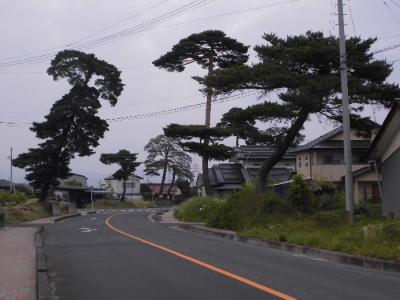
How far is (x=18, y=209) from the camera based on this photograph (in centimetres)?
4031

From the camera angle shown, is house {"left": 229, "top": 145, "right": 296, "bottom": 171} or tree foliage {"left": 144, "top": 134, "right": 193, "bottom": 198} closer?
house {"left": 229, "top": 145, "right": 296, "bottom": 171}

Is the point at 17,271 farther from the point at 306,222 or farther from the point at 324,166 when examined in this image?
the point at 324,166

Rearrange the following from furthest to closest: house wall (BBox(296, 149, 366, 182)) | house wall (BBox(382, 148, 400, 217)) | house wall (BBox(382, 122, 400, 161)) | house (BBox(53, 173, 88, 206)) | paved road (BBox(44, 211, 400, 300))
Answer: house (BBox(53, 173, 88, 206)), house wall (BBox(296, 149, 366, 182)), house wall (BBox(382, 148, 400, 217)), house wall (BBox(382, 122, 400, 161)), paved road (BBox(44, 211, 400, 300))

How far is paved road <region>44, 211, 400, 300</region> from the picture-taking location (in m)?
9.17

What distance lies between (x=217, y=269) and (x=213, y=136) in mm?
30849

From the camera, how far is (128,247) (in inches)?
712

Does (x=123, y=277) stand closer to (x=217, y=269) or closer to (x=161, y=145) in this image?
(x=217, y=269)

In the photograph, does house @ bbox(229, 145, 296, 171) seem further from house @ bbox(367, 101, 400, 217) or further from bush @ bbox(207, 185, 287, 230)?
house @ bbox(367, 101, 400, 217)

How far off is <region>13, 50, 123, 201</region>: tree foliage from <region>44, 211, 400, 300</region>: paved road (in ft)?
109

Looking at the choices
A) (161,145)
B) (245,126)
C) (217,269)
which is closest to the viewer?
(217,269)

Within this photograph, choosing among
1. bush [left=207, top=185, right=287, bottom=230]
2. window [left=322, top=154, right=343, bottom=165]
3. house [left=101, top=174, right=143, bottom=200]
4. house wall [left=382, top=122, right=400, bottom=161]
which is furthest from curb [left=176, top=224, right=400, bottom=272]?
house [left=101, top=174, right=143, bottom=200]

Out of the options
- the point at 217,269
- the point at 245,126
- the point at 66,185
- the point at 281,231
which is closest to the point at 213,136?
the point at 245,126

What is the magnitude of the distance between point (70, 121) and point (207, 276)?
41.1 metres

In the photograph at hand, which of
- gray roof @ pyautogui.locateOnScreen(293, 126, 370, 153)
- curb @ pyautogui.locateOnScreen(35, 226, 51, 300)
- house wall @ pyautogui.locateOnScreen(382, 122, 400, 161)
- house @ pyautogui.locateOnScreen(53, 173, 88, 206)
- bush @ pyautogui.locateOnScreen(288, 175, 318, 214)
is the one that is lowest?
curb @ pyautogui.locateOnScreen(35, 226, 51, 300)
